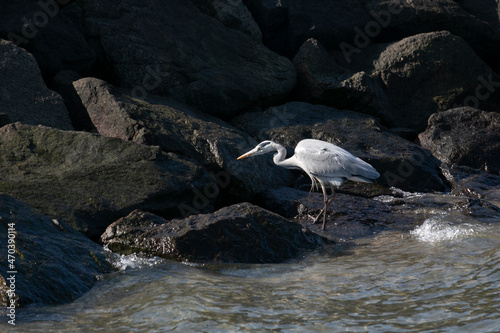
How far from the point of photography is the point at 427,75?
11.4m

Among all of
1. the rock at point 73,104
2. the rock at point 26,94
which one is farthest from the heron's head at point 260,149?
the rock at point 26,94

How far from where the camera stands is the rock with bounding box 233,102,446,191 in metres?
8.88

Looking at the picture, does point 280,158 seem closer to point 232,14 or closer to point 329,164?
point 329,164

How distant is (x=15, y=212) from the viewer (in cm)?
504

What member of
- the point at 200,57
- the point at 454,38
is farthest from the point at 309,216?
the point at 454,38

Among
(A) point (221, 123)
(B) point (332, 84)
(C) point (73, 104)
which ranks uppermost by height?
(B) point (332, 84)

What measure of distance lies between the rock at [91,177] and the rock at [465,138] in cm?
490

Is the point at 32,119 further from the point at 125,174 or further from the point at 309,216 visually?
the point at 309,216

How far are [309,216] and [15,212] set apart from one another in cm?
368

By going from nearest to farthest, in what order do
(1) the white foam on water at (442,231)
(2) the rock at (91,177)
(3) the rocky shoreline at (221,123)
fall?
(3) the rocky shoreline at (221,123)
(2) the rock at (91,177)
(1) the white foam on water at (442,231)

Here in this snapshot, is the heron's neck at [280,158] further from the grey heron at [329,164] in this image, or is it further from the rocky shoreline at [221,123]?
the rocky shoreline at [221,123]

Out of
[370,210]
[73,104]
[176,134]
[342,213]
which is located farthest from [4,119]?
[370,210]

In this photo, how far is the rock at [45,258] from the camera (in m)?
4.43

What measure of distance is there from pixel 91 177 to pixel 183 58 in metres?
3.57
